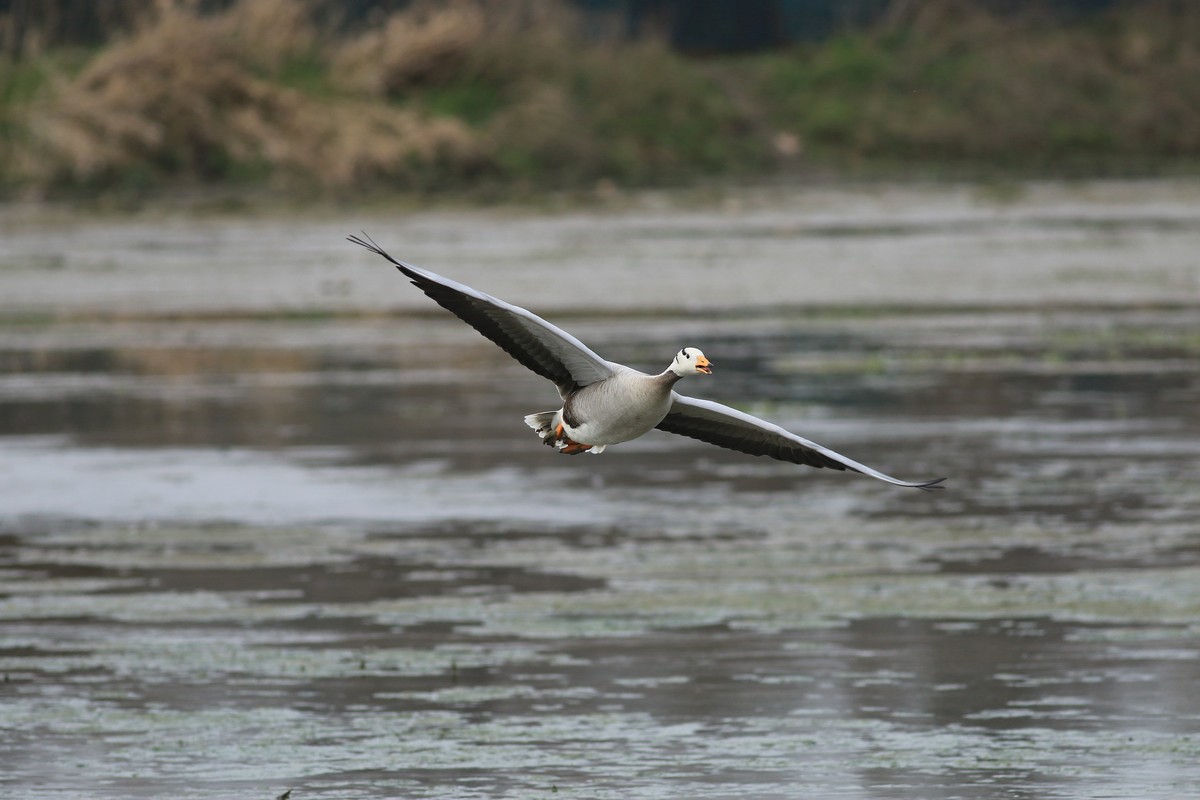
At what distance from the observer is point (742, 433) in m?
9.78

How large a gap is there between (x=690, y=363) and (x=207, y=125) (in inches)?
1082

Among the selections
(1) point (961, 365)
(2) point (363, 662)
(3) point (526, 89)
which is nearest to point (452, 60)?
(3) point (526, 89)

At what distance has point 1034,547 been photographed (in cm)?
1224

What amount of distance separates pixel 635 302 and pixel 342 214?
1031 centimetres

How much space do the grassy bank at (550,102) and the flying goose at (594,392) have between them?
2599 cm

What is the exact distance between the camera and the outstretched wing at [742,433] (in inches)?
369

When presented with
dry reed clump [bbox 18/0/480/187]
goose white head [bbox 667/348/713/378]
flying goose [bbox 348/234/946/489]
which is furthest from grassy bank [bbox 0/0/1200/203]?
goose white head [bbox 667/348/713/378]

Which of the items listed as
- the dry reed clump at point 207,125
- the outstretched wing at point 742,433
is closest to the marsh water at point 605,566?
the outstretched wing at point 742,433

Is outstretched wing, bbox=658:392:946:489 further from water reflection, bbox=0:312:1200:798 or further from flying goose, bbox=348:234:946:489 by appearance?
water reflection, bbox=0:312:1200:798

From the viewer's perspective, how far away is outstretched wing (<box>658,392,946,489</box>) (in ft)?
30.8

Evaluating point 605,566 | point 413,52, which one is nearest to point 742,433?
point 605,566

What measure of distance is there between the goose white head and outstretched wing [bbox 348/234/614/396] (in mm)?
327

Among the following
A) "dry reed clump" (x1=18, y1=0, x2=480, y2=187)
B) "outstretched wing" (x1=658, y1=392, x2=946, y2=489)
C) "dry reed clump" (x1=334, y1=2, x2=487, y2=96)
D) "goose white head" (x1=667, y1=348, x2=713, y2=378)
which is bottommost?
"outstretched wing" (x1=658, y1=392, x2=946, y2=489)

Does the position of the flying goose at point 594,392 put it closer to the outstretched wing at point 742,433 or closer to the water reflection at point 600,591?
the outstretched wing at point 742,433
